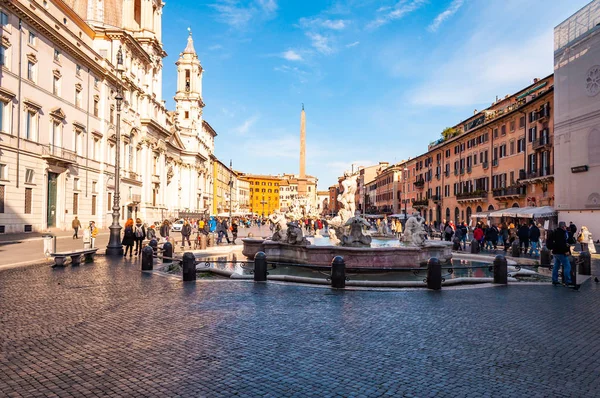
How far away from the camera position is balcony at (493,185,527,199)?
36.7 metres

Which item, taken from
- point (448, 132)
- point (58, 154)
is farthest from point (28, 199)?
point (448, 132)

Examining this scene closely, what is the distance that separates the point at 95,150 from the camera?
4038 centimetres

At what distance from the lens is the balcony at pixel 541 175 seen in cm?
3262

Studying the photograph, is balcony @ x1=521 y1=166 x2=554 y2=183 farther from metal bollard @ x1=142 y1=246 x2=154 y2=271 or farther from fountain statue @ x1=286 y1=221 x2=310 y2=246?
metal bollard @ x1=142 y1=246 x2=154 y2=271

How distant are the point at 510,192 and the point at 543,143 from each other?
232 inches

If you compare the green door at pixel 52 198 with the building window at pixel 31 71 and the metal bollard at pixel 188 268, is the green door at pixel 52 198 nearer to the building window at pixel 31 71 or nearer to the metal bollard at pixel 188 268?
the building window at pixel 31 71

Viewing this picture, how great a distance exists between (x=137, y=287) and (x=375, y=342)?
20.0 feet

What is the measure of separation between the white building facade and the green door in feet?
115

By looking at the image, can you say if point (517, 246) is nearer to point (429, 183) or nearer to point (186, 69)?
point (429, 183)

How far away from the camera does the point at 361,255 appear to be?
13.7 metres

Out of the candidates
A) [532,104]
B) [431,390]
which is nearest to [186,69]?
[532,104]

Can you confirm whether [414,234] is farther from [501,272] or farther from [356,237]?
[501,272]

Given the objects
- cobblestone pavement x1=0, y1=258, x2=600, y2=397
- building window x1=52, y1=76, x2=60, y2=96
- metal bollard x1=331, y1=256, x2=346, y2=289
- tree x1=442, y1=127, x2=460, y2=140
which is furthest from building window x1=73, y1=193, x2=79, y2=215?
tree x1=442, y1=127, x2=460, y2=140

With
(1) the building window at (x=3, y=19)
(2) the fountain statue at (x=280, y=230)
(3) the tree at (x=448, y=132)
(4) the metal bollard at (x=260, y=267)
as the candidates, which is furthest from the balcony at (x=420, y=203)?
Answer: (4) the metal bollard at (x=260, y=267)
